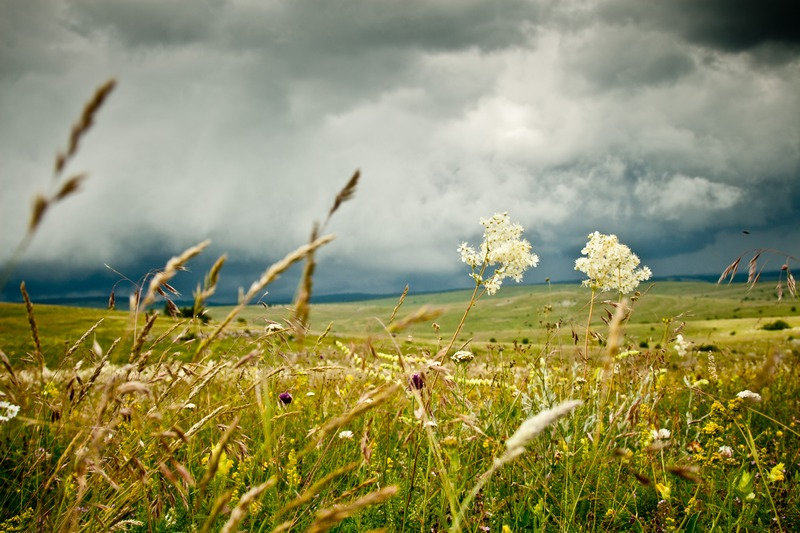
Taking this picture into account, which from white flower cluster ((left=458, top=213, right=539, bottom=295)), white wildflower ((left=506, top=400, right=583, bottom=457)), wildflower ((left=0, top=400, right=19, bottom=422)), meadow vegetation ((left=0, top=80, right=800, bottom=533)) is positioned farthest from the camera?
white flower cluster ((left=458, top=213, right=539, bottom=295))

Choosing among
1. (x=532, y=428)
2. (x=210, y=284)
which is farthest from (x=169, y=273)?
(x=532, y=428)

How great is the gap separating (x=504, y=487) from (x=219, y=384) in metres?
5.03

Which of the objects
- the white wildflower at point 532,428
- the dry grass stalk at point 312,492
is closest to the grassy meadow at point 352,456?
the dry grass stalk at point 312,492

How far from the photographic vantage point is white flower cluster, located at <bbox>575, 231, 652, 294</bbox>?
5.00 meters

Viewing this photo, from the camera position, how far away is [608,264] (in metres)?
5.00

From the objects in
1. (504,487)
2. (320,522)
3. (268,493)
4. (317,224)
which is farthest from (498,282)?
(320,522)

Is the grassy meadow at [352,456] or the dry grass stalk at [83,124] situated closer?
the dry grass stalk at [83,124]

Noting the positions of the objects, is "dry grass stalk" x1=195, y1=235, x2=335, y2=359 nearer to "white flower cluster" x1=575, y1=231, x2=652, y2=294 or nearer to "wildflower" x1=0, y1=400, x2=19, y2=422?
"wildflower" x1=0, y1=400, x2=19, y2=422

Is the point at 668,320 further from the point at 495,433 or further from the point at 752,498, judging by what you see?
the point at 495,433

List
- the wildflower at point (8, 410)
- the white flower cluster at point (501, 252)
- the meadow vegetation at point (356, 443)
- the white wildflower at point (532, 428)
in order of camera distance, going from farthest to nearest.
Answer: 1. the white flower cluster at point (501, 252)
2. the wildflower at point (8, 410)
3. the meadow vegetation at point (356, 443)
4. the white wildflower at point (532, 428)

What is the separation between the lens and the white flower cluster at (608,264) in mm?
4996

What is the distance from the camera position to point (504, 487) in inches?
148

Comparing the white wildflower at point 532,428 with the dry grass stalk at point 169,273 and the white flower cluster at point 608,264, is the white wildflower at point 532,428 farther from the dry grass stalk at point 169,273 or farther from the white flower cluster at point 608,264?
the white flower cluster at point 608,264

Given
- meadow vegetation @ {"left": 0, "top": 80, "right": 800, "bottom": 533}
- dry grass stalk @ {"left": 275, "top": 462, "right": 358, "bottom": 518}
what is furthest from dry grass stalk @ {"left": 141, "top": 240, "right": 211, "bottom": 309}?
dry grass stalk @ {"left": 275, "top": 462, "right": 358, "bottom": 518}
